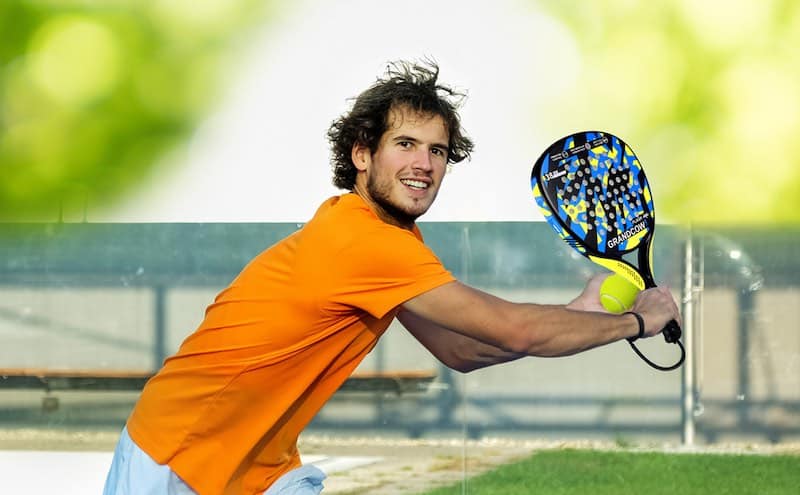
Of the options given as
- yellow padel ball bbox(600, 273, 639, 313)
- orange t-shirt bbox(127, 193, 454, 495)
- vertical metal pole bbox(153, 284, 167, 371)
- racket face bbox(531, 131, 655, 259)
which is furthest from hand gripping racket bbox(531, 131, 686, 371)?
vertical metal pole bbox(153, 284, 167, 371)

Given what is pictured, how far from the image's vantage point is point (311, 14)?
17.4 feet

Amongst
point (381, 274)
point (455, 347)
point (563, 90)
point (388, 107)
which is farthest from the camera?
point (563, 90)

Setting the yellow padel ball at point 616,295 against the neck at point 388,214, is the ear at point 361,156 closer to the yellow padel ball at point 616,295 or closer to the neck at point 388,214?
the neck at point 388,214

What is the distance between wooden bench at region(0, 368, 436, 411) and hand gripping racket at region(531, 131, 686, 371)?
2.45 metres

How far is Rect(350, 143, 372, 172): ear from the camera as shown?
108 inches

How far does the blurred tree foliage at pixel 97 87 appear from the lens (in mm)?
5391

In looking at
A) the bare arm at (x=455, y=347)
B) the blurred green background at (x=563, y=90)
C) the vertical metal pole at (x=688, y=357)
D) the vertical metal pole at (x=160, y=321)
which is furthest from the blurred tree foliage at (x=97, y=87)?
the bare arm at (x=455, y=347)

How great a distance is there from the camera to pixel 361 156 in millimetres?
2760

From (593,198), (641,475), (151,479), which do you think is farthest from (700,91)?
(151,479)

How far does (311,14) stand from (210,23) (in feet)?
1.28

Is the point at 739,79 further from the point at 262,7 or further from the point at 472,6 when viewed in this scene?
the point at 262,7

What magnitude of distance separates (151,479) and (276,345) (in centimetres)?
32

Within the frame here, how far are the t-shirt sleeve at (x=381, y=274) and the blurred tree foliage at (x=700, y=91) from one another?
9.19 ft

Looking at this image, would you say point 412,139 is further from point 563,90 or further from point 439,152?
point 563,90
